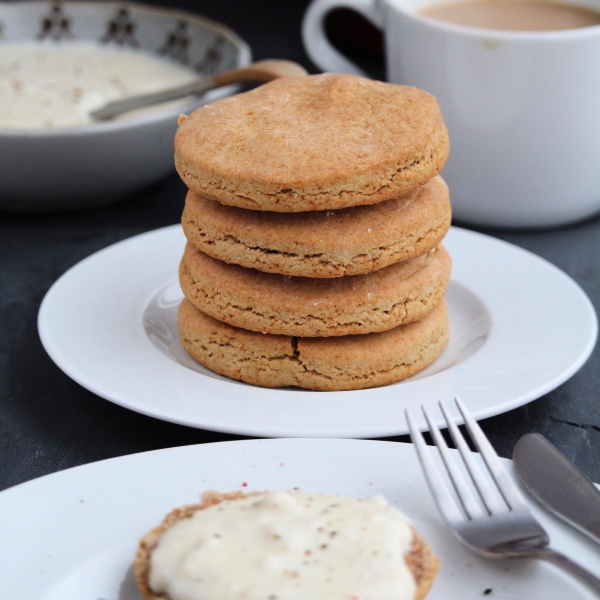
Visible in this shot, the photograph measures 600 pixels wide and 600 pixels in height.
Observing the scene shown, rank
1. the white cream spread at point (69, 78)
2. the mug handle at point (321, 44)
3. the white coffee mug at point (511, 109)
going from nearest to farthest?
the white coffee mug at point (511, 109)
the white cream spread at point (69, 78)
the mug handle at point (321, 44)

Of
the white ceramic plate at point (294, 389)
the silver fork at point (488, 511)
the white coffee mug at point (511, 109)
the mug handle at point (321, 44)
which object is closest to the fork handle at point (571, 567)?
the silver fork at point (488, 511)

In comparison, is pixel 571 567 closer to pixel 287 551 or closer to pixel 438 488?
pixel 438 488

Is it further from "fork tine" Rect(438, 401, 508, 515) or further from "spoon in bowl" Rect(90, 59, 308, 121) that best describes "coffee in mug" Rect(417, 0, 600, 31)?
"fork tine" Rect(438, 401, 508, 515)

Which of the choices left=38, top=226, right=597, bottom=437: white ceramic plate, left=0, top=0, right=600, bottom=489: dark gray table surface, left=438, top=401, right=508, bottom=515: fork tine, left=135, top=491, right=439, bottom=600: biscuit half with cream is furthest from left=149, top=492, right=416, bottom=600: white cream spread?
left=0, top=0, right=600, bottom=489: dark gray table surface

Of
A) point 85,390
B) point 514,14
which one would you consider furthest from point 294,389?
point 514,14

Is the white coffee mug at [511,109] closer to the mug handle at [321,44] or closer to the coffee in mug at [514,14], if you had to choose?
the coffee in mug at [514,14]

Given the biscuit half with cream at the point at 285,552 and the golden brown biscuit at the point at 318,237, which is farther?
the golden brown biscuit at the point at 318,237
